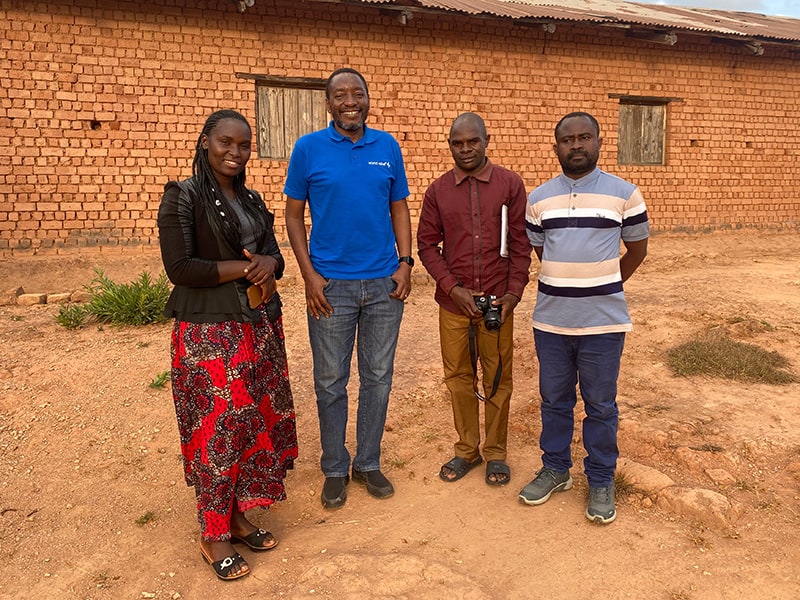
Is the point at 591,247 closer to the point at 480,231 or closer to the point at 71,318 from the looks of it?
the point at 480,231

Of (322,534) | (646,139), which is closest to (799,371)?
(322,534)

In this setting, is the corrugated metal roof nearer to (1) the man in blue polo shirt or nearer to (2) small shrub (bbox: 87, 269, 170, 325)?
(2) small shrub (bbox: 87, 269, 170, 325)

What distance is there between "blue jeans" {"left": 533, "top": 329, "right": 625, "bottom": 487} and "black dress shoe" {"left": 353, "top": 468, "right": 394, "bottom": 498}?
77 cm

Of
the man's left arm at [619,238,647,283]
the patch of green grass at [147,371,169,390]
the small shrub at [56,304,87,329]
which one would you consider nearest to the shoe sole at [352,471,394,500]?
the man's left arm at [619,238,647,283]

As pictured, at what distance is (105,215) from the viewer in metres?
7.62

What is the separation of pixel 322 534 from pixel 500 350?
1.17 m

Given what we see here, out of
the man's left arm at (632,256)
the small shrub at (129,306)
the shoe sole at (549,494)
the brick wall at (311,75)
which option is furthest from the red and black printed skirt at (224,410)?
the brick wall at (311,75)

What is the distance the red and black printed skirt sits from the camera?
2.40 meters

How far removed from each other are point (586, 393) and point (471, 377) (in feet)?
1.96

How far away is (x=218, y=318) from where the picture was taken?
2406mm

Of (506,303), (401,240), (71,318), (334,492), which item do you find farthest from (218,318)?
(71,318)

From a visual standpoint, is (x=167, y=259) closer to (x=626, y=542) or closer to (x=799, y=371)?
(x=626, y=542)

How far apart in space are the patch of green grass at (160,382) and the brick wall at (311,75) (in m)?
3.78

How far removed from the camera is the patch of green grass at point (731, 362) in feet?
14.5
